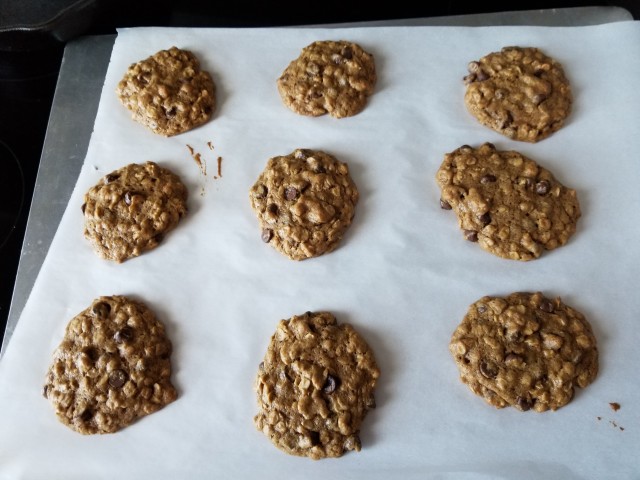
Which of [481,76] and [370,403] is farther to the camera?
[481,76]

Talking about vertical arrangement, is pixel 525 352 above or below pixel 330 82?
below

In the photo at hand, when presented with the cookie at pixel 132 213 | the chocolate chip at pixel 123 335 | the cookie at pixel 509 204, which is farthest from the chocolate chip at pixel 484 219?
the chocolate chip at pixel 123 335

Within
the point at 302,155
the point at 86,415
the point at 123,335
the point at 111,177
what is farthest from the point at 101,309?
the point at 302,155

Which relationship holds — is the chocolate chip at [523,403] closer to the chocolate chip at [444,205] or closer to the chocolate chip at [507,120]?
the chocolate chip at [444,205]

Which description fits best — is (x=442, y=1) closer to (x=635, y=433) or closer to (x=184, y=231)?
(x=184, y=231)

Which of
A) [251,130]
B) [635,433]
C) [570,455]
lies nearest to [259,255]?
[251,130]

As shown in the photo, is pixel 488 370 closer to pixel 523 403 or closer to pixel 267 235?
pixel 523 403

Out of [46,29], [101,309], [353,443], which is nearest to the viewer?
[353,443]

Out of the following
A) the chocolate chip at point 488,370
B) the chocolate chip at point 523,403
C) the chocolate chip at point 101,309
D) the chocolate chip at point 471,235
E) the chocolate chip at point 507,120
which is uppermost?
the chocolate chip at point 507,120

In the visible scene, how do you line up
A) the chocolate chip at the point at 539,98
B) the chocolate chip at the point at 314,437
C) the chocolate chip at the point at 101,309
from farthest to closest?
the chocolate chip at the point at 539,98
the chocolate chip at the point at 101,309
the chocolate chip at the point at 314,437
